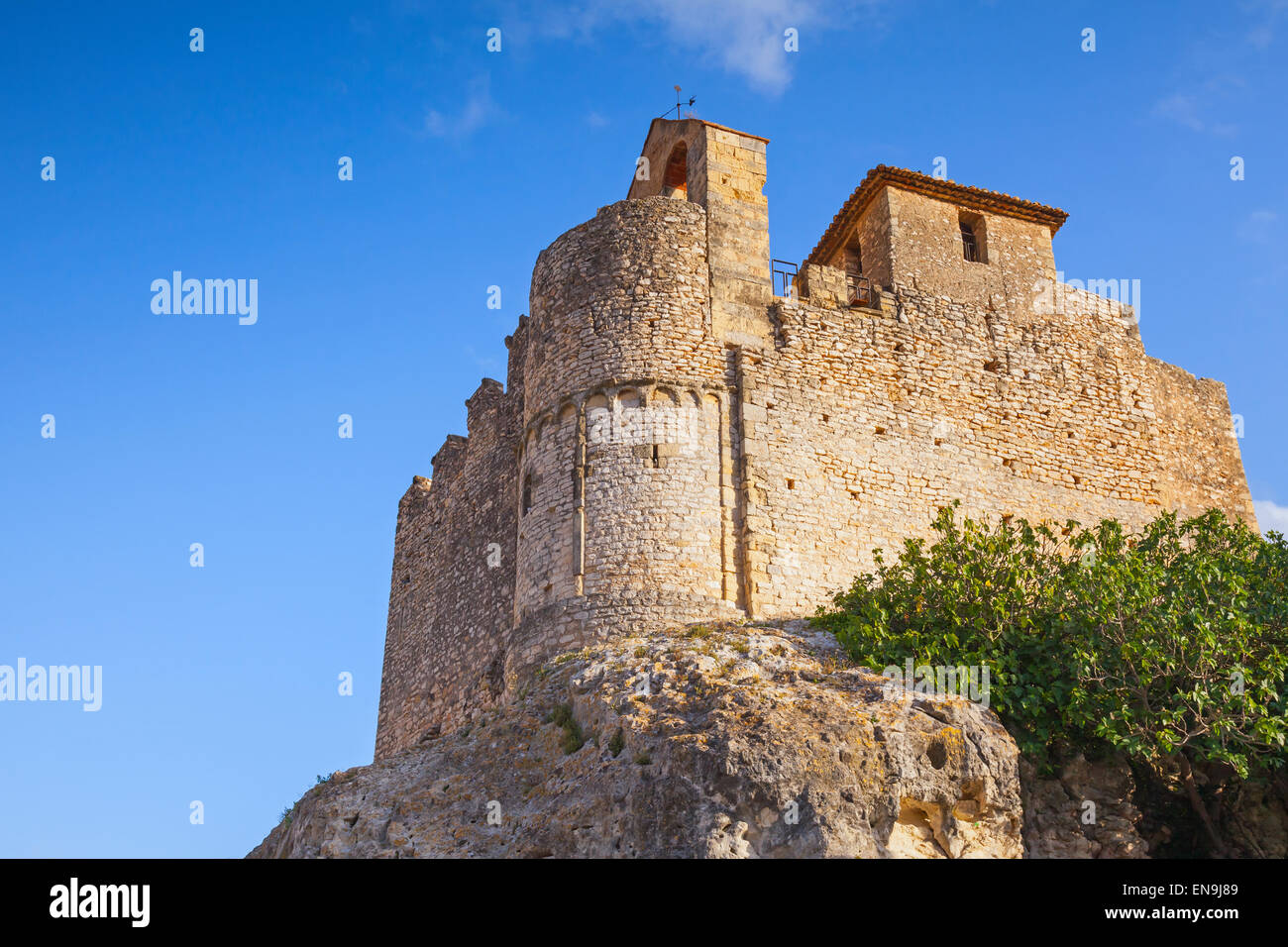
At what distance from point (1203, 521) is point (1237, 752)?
4143mm

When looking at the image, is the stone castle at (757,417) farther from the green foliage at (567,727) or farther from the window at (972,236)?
the green foliage at (567,727)

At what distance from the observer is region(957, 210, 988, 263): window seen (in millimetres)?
21344

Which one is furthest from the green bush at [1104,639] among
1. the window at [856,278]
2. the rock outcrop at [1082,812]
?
the window at [856,278]

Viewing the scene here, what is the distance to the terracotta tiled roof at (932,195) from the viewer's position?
21.0 metres

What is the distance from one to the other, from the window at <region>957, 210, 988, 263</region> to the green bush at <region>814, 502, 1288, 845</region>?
7.17 metres

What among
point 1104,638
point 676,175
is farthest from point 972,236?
point 1104,638

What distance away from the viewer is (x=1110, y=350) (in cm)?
2130

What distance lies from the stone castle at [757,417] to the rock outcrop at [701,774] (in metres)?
1.97

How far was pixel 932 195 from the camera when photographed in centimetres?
2131

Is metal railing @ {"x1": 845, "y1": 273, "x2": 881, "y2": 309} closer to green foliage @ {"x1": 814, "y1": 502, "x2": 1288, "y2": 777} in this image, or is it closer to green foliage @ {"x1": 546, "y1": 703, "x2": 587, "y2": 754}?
green foliage @ {"x1": 814, "y1": 502, "x2": 1288, "y2": 777}

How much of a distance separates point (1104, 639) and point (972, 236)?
9992 millimetres

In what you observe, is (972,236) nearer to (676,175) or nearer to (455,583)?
(676,175)
